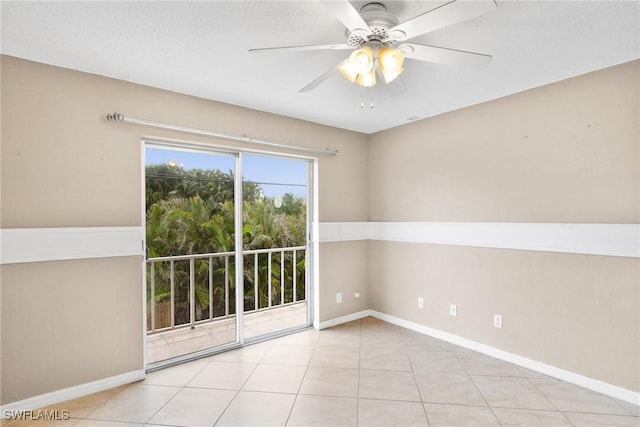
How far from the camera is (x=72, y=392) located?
2352 millimetres

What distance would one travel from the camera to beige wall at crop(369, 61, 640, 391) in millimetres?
2352

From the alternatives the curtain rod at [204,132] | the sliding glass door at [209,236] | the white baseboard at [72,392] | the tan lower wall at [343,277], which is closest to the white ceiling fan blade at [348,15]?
the curtain rod at [204,132]

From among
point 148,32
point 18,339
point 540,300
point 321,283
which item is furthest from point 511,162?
point 18,339

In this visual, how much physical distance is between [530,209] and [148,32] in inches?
127

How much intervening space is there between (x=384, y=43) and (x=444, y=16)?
43 cm

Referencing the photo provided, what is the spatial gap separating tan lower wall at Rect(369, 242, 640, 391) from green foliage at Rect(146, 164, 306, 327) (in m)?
1.79

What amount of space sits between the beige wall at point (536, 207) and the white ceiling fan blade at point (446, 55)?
4.61ft

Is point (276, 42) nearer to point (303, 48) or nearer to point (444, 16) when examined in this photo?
point (303, 48)

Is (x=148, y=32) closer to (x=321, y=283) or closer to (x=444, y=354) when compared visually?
(x=321, y=283)

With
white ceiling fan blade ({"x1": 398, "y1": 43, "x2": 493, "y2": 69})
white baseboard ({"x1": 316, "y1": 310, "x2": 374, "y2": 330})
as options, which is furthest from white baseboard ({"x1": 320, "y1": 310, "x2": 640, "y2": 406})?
white ceiling fan blade ({"x1": 398, "y1": 43, "x2": 493, "y2": 69})

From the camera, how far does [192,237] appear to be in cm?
315

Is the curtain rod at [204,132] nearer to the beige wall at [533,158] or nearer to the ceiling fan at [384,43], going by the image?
the beige wall at [533,158]

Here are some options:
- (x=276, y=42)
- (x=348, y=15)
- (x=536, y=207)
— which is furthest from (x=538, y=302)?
(x=276, y=42)

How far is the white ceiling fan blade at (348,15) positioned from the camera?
1.33 m
